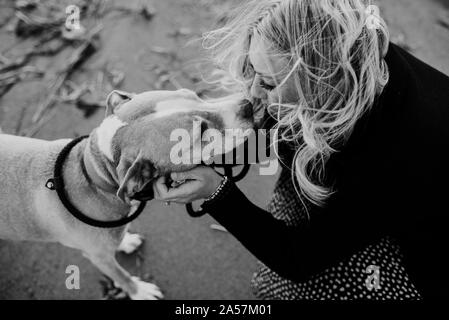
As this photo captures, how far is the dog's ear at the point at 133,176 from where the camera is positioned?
1.83m

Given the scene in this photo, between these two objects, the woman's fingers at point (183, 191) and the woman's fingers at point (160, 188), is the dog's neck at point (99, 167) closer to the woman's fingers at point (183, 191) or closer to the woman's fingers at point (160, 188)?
the woman's fingers at point (160, 188)

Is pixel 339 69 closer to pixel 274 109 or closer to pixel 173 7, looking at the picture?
pixel 274 109

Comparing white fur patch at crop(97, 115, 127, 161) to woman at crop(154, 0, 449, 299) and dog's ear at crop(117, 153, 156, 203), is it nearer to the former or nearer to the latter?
dog's ear at crop(117, 153, 156, 203)

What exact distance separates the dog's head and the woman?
0.13 meters

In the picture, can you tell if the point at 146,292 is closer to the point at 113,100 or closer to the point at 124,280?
the point at 124,280

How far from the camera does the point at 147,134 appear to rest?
192cm

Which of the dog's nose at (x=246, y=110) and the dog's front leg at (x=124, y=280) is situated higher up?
the dog's nose at (x=246, y=110)

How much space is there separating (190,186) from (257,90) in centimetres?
73

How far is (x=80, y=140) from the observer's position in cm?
231

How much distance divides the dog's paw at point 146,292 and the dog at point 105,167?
30cm

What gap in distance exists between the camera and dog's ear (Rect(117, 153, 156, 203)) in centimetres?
183

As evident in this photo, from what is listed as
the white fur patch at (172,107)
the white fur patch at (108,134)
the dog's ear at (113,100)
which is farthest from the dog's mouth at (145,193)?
the dog's ear at (113,100)

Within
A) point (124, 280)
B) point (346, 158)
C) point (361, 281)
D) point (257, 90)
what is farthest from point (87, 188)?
point (361, 281)
